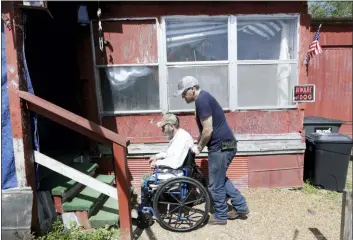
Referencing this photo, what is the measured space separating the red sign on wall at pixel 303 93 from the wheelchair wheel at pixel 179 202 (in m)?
2.23

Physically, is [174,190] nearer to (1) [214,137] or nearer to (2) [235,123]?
(1) [214,137]

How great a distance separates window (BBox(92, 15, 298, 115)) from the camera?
4246mm

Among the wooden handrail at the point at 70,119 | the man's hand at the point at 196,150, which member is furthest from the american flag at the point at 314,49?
the wooden handrail at the point at 70,119

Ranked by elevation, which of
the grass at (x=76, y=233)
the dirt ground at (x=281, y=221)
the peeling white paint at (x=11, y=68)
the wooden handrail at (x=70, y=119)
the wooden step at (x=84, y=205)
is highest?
the peeling white paint at (x=11, y=68)

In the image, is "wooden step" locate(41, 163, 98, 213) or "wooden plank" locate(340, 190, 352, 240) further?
"wooden step" locate(41, 163, 98, 213)

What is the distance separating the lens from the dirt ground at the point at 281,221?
324 cm

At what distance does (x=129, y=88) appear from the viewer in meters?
4.38

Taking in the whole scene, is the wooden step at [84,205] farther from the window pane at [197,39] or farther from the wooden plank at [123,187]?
the window pane at [197,39]

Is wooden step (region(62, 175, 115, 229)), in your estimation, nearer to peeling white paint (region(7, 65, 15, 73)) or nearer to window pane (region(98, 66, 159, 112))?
window pane (region(98, 66, 159, 112))

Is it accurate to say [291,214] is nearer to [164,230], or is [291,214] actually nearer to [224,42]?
[164,230]

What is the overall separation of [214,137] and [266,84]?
1.65 meters

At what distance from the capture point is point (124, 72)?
4.32 m

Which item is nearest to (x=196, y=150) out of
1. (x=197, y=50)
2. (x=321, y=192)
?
(x=197, y=50)

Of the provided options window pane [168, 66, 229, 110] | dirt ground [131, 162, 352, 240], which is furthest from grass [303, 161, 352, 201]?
window pane [168, 66, 229, 110]
